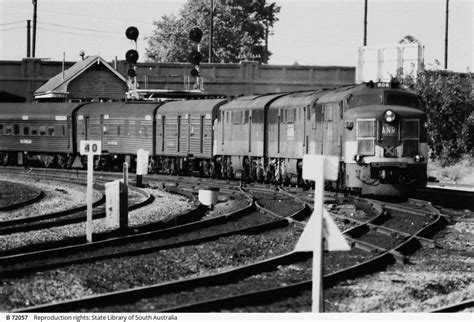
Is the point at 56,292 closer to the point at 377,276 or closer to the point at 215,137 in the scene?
the point at 377,276

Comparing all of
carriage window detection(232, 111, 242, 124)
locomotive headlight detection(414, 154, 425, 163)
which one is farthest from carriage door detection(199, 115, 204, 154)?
locomotive headlight detection(414, 154, 425, 163)

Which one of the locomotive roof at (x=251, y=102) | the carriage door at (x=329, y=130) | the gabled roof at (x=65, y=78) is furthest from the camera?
the gabled roof at (x=65, y=78)

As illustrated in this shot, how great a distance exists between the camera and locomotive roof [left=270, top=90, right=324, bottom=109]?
1131 inches

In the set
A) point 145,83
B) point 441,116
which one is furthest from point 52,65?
point 441,116

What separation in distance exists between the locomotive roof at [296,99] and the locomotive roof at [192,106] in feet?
20.5

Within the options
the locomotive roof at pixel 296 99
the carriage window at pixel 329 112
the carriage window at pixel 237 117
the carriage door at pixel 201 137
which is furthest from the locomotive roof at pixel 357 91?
the carriage door at pixel 201 137

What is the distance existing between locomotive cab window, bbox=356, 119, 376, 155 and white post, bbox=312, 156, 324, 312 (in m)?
14.8

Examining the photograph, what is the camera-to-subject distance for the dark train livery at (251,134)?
79.8ft

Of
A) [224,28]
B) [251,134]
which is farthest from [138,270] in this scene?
[224,28]

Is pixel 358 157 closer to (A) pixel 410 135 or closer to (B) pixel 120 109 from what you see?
(A) pixel 410 135

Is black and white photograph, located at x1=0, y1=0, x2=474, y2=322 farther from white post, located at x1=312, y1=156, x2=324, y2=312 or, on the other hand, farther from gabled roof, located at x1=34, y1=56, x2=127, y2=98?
gabled roof, located at x1=34, y1=56, x2=127, y2=98

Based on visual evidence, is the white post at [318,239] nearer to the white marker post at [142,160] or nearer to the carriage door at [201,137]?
the white marker post at [142,160]

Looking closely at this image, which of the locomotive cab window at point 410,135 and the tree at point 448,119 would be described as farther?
the tree at point 448,119

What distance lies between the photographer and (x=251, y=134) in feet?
113
